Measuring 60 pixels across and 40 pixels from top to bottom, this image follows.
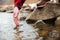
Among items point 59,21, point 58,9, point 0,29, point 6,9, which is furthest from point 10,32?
point 6,9

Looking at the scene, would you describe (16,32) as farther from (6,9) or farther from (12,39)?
(6,9)

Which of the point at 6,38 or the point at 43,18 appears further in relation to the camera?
the point at 43,18

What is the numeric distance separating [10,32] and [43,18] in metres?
2.21

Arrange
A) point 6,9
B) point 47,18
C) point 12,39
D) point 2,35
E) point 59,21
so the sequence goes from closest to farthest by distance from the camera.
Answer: point 12,39 < point 2,35 < point 59,21 < point 47,18 < point 6,9

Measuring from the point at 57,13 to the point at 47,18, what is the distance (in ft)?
1.89

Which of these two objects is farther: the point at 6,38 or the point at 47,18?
the point at 47,18

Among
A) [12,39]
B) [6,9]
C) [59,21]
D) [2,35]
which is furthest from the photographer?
[6,9]

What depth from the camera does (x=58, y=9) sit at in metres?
10.3

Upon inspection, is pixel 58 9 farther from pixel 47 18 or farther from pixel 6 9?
pixel 6 9

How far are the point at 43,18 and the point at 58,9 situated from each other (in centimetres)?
81

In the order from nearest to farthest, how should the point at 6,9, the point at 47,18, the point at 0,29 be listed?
1. the point at 0,29
2. the point at 47,18
3. the point at 6,9

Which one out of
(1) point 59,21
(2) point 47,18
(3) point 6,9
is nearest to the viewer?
→ (1) point 59,21

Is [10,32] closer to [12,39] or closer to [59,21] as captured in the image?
[12,39]

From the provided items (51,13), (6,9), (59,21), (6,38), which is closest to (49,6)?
(51,13)
